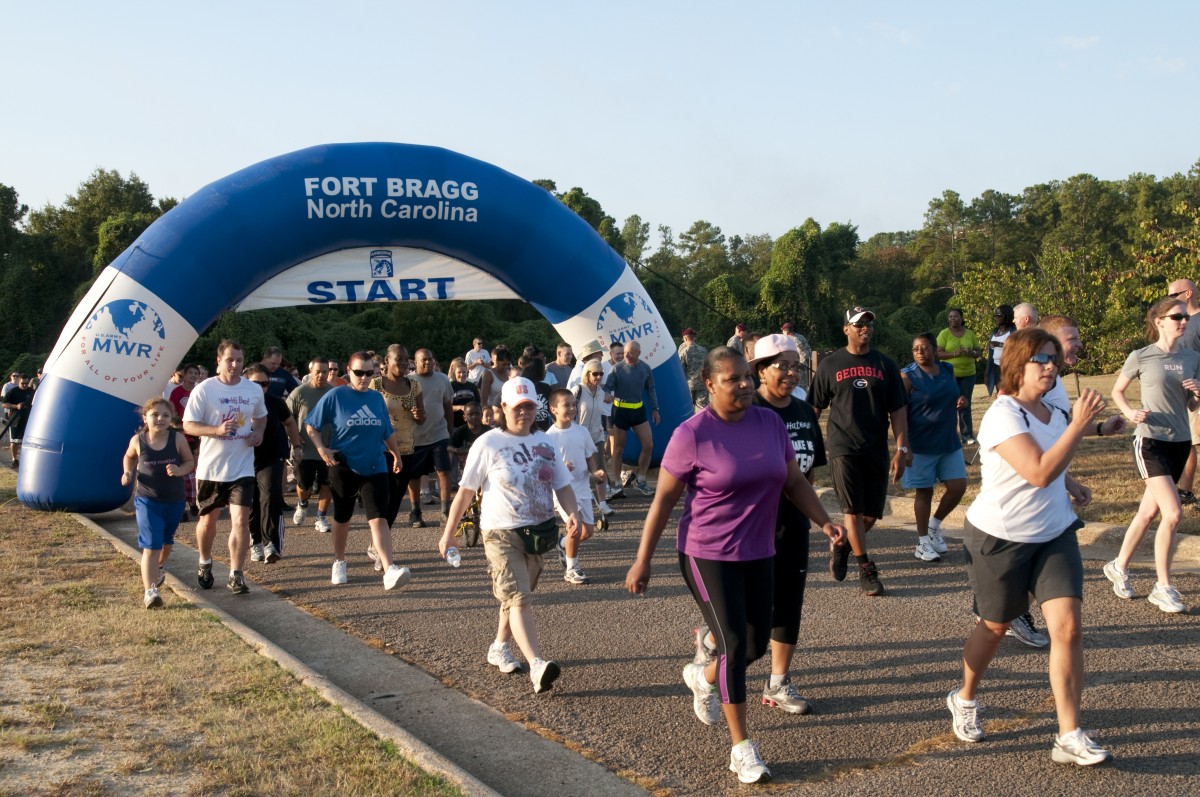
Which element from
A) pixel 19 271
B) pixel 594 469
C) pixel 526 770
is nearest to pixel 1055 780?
pixel 526 770

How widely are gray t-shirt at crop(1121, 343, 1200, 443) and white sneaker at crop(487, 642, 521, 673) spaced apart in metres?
4.13

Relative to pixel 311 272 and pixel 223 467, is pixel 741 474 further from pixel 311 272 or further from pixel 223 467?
pixel 311 272

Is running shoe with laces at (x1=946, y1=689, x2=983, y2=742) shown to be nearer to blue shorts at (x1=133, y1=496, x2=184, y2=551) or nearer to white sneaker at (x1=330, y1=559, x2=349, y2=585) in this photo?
white sneaker at (x1=330, y1=559, x2=349, y2=585)

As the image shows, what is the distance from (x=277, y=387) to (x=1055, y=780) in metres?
9.76

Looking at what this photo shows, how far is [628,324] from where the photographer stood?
45.7ft

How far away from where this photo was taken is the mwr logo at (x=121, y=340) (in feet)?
37.8

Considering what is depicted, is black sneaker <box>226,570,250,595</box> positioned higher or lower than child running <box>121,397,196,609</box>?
lower

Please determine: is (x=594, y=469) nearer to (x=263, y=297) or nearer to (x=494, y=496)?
(x=494, y=496)

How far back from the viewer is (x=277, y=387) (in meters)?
12.2

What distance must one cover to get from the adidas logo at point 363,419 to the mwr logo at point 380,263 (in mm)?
5670

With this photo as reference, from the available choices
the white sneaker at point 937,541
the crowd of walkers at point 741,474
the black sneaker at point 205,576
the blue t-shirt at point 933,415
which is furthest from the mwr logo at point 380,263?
the white sneaker at point 937,541

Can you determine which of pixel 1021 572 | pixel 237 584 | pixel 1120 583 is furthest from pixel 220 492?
pixel 1120 583

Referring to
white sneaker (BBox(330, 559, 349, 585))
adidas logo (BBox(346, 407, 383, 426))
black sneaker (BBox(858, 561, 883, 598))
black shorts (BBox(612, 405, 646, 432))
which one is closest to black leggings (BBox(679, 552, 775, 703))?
black sneaker (BBox(858, 561, 883, 598))

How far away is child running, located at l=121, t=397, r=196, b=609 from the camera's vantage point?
7676mm
